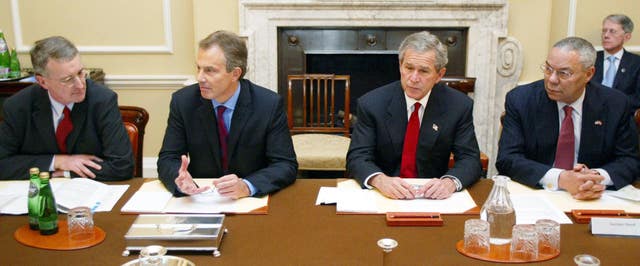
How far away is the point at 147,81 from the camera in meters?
4.87

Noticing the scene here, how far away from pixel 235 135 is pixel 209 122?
0.37 feet

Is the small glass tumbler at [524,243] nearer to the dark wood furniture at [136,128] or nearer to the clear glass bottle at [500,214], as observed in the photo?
the clear glass bottle at [500,214]

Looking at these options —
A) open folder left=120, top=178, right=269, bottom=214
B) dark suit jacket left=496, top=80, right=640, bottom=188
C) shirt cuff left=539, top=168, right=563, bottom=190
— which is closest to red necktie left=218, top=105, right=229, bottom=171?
open folder left=120, top=178, right=269, bottom=214

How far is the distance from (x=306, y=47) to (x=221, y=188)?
9.29ft

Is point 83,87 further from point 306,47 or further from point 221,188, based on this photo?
point 306,47

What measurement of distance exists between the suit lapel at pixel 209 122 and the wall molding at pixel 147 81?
2.38 meters

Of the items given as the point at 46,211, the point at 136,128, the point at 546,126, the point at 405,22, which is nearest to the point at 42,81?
the point at 136,128

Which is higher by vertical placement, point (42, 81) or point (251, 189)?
point (42, 81)

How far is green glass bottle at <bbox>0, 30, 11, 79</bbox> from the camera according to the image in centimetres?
442

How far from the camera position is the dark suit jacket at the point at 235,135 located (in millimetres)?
2529

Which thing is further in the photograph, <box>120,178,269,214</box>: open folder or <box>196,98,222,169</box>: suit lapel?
<box>196,98,222,169</box>: suit lapel

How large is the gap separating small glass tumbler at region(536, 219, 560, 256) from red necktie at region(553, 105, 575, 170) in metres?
0.93

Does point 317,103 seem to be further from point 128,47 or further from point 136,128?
point 136,128

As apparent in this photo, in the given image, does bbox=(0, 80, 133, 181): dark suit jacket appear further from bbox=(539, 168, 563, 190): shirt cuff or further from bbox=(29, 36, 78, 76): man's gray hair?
bbox=(539, 168, 563, 190): shirt cuff
